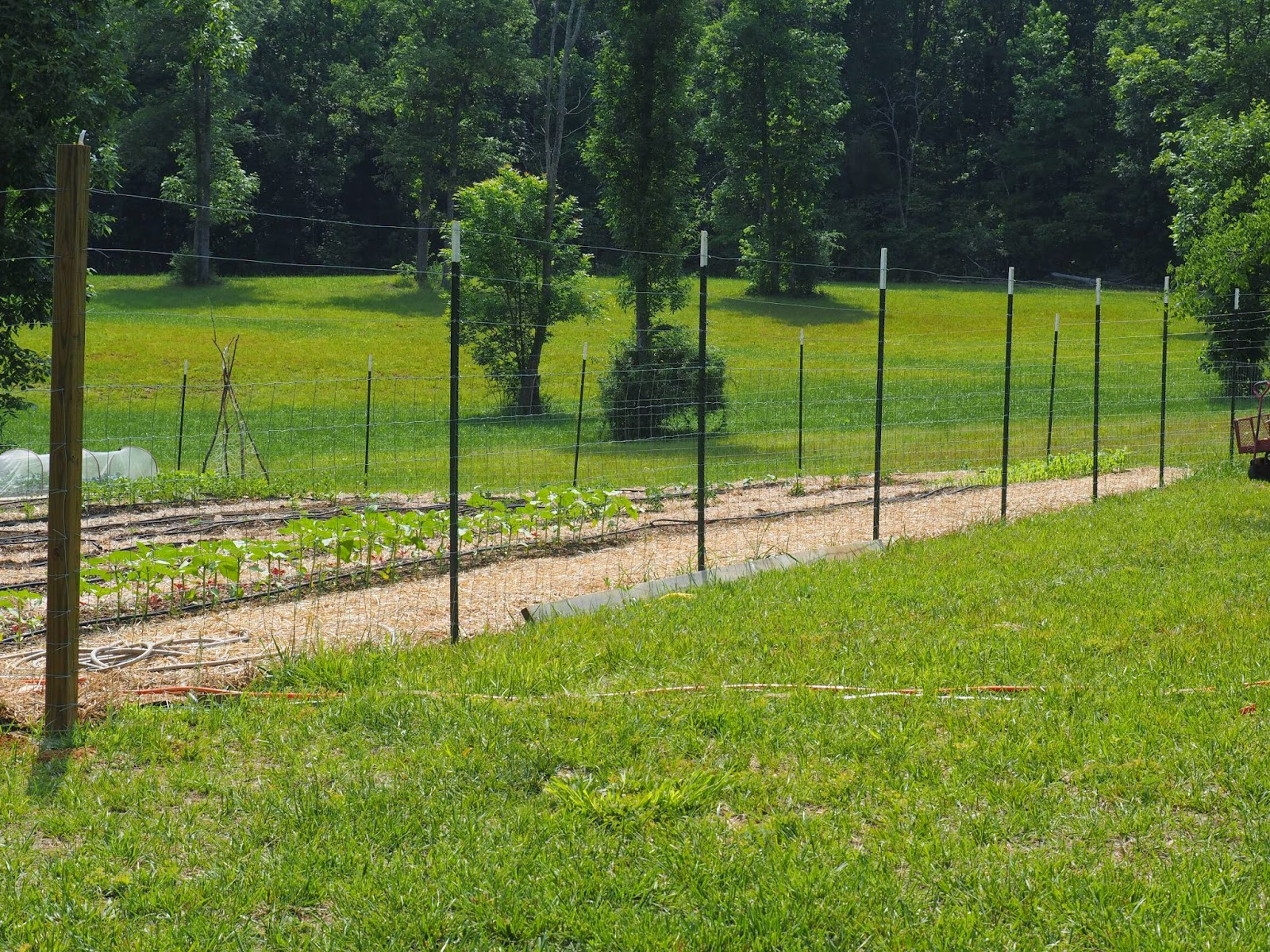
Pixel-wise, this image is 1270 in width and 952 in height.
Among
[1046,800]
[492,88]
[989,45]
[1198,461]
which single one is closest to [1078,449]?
[1198,461]

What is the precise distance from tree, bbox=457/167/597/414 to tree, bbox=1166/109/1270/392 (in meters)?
11.4

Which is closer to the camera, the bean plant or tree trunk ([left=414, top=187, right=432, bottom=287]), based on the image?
the bean plant

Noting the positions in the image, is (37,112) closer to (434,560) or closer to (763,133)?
(434,560)

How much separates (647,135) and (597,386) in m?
6.60

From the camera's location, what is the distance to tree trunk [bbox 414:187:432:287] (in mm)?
47812

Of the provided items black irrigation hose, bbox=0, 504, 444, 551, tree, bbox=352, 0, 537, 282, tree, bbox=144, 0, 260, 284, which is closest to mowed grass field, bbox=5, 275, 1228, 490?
black irrigation hose, bbox=0, 504, 444, 551

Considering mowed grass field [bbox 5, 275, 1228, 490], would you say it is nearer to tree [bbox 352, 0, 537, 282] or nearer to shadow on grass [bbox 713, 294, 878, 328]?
shadow on grass [bbox 713, 294, 878, 328]

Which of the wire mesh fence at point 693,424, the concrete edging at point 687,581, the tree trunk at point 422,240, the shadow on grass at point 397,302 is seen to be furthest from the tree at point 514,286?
the tree trunk at point 422,240

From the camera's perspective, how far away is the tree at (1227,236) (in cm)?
1981

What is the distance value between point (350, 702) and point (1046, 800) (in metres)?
2.93

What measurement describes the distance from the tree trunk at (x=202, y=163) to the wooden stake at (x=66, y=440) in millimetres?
42354

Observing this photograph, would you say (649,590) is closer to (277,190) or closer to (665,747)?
(665,747)

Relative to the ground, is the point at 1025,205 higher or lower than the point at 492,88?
lower

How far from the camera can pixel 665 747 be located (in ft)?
16.3
